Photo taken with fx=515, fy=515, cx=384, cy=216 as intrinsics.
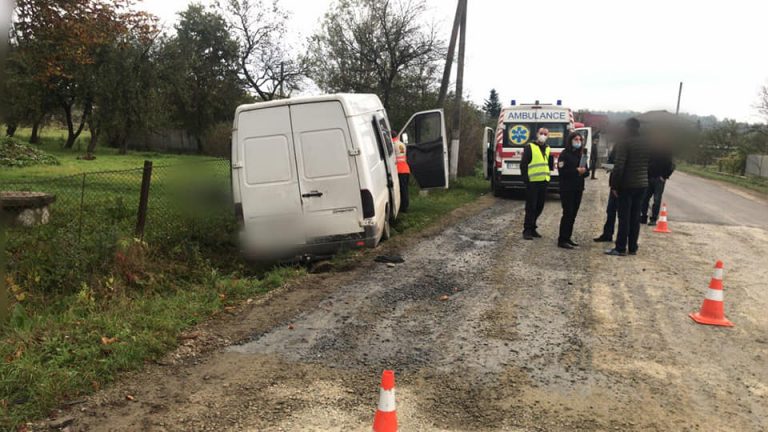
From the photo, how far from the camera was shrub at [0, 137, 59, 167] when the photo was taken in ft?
56.0

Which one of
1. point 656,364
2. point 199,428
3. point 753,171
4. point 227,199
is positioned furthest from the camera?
point 753,171

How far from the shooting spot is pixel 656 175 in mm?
9352

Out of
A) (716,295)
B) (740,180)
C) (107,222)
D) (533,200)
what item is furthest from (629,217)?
(740,180)

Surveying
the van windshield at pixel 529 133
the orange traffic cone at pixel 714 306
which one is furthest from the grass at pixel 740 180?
the orange traffic cone at pixel 714 306

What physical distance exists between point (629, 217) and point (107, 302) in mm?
6895

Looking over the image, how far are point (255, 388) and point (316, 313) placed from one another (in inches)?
62.0

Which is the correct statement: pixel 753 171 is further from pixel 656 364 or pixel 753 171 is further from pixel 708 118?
pixel 656 364

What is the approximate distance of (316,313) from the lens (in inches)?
201

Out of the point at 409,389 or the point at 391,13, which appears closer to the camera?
the point at 409,389

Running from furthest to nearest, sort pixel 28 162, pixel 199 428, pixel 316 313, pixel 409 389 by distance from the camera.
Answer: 1. pixel 28 162
2. pixel 316 313
3. pixel 409 389
4. pixel 199 428

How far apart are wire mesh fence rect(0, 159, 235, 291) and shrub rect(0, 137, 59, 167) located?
29.9 feet

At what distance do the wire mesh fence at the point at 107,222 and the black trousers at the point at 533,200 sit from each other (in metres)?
4.87

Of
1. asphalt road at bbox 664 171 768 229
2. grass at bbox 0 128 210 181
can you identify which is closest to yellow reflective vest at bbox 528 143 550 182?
asphalt road at bbox 664 171 768 229

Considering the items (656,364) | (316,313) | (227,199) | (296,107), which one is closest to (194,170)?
(227,199)
